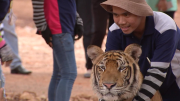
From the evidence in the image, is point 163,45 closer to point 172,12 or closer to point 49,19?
point 49,19

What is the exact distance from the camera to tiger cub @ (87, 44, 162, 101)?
9.84 feet

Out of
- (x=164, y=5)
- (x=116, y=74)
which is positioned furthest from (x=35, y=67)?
(x=116, y=74)

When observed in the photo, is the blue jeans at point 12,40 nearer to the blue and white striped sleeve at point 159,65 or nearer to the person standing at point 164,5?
the person standing at point 164,5

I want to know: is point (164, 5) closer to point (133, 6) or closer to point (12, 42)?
point (133, 6)

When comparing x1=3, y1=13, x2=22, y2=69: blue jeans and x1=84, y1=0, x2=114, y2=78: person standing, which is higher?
x1=84, y1=0, x2=114, y2=78: person standing

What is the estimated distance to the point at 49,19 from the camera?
4375 millimetres

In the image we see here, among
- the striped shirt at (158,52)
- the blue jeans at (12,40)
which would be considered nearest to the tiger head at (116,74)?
the striped shirt at (158,52)

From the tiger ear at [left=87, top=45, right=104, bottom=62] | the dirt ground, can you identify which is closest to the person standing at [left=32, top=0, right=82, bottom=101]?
the tiger ear at [left=87, top=45, right=104, bottom=62]

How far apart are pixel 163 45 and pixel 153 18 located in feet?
1.09

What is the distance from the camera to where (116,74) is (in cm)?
304

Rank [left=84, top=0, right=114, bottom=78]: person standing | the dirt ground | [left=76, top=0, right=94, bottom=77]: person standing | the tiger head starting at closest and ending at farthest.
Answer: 1. the tiger head
2. the dirt ground
3. [left=84, top=0, right=114, bottom=78]: person standing
4. [left=76, top=0, right=94, bottom=77]: person standing

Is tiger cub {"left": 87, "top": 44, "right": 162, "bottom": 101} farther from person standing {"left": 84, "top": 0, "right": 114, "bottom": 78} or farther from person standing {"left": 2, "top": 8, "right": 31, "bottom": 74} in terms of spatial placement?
person standing {"left": 2, "top": 8, "right": 31, "bottom": 74}

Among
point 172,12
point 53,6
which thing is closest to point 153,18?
point 53,6

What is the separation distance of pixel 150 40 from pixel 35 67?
5.38m
